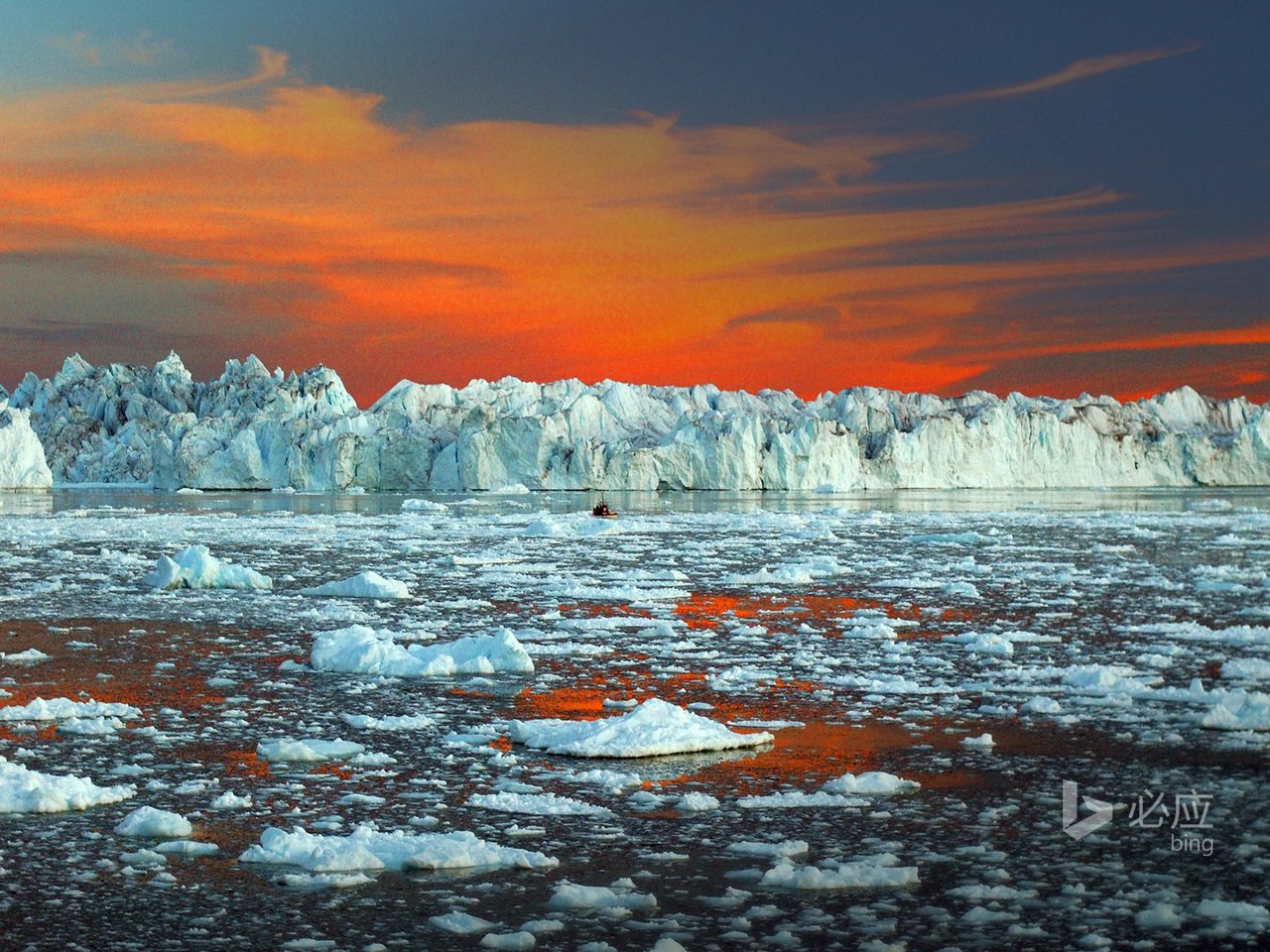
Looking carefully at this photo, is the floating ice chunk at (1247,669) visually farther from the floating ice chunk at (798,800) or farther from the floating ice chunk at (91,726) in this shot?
the floating ice chunk at (91,726)

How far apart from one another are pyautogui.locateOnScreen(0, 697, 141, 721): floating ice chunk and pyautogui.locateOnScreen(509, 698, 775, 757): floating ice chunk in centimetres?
315

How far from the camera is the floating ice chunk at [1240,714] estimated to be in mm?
8758

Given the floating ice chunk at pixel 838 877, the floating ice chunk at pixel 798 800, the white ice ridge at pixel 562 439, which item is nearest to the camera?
the floating ice chunk at pixel 838 877

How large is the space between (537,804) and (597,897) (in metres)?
1.59

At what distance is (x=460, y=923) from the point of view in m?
5.05

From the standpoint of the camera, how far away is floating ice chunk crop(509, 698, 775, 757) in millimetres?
8219

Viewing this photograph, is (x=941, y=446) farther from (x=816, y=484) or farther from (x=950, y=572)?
(x=950, y=572)

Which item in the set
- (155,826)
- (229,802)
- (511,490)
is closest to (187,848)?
(155,826)

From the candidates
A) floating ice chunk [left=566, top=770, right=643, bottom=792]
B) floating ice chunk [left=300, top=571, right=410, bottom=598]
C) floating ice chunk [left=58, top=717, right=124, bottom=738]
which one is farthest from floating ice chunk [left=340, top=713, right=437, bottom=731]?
floating ice chunk [left=300, top=571, right=410, bottom=598]

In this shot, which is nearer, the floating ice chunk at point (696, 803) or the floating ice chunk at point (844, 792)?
the floating ice chunk at point (696, 803)

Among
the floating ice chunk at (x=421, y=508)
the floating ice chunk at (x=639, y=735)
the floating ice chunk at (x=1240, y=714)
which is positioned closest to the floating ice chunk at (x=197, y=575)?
the floating ice chunk at (x=639, y=735)

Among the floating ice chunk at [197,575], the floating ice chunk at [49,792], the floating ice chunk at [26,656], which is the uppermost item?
the floating ice chunk at [197,575]

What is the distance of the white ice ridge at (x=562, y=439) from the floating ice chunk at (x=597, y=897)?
3161 inches

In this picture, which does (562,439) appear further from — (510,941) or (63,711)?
(510,941)
